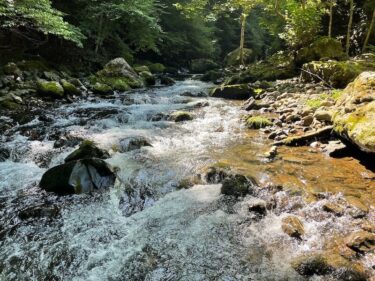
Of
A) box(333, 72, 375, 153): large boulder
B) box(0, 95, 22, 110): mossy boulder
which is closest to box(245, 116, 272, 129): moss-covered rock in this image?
box(333, 72, 375, 153): large boulder

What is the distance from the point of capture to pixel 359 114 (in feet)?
19.8

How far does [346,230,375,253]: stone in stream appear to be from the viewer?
3551 millimetres

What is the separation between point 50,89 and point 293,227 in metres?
10.2

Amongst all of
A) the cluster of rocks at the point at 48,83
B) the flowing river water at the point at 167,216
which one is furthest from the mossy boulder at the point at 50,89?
the flowing river water at the point at 167,216

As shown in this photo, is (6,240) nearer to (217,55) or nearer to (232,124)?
(232,124)

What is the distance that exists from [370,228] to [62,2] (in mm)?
18081

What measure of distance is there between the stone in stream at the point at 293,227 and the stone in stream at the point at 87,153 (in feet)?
11.6

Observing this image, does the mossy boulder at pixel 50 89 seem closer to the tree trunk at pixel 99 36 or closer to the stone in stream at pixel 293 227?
the tree trunk at pixel 99 36

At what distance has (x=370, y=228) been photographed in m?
3.89

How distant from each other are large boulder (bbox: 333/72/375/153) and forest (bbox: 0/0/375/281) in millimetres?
27

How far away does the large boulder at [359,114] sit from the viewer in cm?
538

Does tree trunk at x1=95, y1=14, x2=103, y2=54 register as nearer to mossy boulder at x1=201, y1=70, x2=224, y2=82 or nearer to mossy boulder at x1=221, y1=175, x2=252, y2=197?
mossy boulder at x1=201, y1=70, x2=224, y2=82

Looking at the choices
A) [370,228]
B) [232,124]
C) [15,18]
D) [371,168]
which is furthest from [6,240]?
[15,18]

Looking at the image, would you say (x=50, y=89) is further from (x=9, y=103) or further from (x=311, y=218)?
(x=311, y=218)
